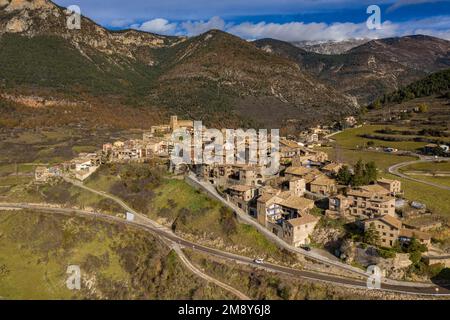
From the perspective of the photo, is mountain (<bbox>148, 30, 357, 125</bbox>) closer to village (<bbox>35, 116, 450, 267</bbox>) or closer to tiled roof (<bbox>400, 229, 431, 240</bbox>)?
village (<bbox>35, 116, 450, 267</bbox>)

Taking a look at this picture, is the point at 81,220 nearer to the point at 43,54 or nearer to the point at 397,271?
the point at 397,271

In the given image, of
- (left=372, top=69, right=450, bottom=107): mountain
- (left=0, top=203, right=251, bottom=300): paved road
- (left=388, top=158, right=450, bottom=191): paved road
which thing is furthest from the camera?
(left=372, top=69, right=450, bottom=107): mountain

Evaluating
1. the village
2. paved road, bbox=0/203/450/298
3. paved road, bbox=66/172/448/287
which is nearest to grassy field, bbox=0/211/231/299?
paved road, bbox=0/203/450/298

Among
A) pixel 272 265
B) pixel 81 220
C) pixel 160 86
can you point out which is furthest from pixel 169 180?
pixel 160 86

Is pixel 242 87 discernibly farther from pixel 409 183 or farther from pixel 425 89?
pixel 409 183

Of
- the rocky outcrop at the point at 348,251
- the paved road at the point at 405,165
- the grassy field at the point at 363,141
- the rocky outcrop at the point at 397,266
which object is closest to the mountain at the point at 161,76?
the grassy field at the point at 363,141
